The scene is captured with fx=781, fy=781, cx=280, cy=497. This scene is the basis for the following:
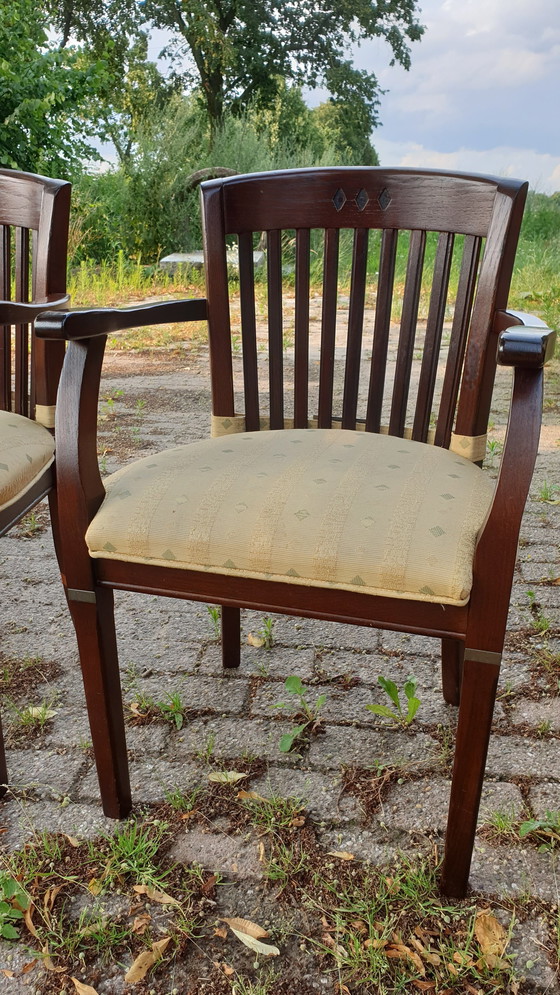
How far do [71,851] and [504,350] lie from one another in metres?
1.10

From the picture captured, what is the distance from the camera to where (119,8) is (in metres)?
20.8

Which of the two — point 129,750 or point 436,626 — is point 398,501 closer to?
point 436,626


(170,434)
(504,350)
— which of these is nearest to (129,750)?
(504,350)

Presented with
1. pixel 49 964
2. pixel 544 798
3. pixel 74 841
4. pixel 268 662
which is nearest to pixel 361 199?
pixel 268 662

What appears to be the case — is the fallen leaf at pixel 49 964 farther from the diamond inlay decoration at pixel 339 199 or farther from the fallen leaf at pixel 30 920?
the diamond inlay decoration at pixel 339 199

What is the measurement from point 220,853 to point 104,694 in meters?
0.35

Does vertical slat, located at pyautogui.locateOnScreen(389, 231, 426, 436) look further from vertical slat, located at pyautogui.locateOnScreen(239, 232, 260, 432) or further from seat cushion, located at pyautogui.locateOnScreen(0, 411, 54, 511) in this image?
seat cushion, located at pyautogui.locateOnScreen(0, 411, 54, 511)

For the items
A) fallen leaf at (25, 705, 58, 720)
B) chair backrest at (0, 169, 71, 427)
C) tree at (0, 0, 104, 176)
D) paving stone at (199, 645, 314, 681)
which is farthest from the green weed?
tree at (0, 0, 104, 176)

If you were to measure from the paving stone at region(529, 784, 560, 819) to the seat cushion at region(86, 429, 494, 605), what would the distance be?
0.62m

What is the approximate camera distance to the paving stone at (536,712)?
171 cm

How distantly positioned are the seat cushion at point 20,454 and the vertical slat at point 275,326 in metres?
0.49

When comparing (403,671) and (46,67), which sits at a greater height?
(46,67)

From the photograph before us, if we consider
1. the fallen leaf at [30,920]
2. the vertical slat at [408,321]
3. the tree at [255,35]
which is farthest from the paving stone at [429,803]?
the tree at [255,35]

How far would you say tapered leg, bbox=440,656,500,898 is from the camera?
1.13 m
